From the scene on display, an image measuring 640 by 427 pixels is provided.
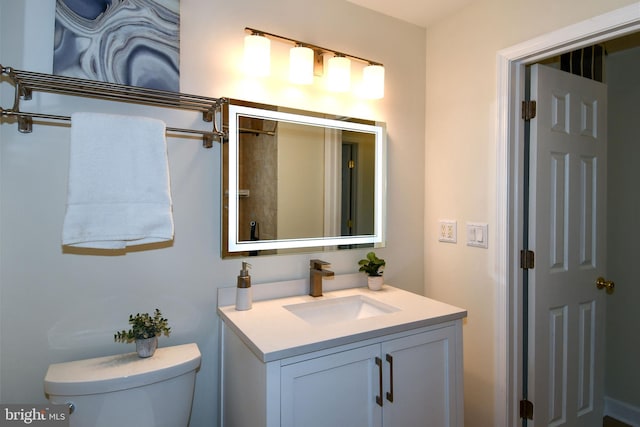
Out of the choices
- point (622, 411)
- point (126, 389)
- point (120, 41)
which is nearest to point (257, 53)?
point (120, 41)

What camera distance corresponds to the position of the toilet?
3.37 feet

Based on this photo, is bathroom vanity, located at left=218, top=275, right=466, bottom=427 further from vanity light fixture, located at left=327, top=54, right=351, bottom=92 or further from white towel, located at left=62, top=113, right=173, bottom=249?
vanity light fixture, located at left=327, top=54, right=351, bottom=92

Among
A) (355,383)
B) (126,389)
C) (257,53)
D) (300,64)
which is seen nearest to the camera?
(126,389)

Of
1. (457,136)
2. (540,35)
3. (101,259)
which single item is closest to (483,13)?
(540,35)

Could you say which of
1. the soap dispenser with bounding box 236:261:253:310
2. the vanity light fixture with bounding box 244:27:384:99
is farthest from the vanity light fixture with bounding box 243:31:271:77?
the soap dispenser with bounding box 236:261:253:310

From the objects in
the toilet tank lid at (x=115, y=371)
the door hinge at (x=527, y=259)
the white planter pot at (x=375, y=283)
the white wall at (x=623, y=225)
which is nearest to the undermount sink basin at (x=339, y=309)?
the white planter pot at (x=375, y=283)

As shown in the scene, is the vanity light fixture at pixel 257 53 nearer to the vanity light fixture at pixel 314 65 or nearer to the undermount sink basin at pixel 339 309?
the vanity light fixture at pixel 314 65

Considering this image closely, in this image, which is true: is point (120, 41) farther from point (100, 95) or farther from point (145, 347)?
point (145, 347)

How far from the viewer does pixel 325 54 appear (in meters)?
1.70

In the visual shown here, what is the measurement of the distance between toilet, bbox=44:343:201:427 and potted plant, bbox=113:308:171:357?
0.03m

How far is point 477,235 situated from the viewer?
1.77 meters

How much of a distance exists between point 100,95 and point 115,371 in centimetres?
94

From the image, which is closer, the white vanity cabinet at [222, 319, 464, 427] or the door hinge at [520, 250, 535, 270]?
the white vanity cabinet at [222, 319, 464, 427]

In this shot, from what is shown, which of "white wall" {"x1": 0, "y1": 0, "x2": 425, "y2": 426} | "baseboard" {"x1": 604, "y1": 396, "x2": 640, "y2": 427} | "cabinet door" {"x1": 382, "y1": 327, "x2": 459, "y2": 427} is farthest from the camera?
"baseboard" {"x1": 604, "y1": 396, "x2": 640, "y2": 427}
